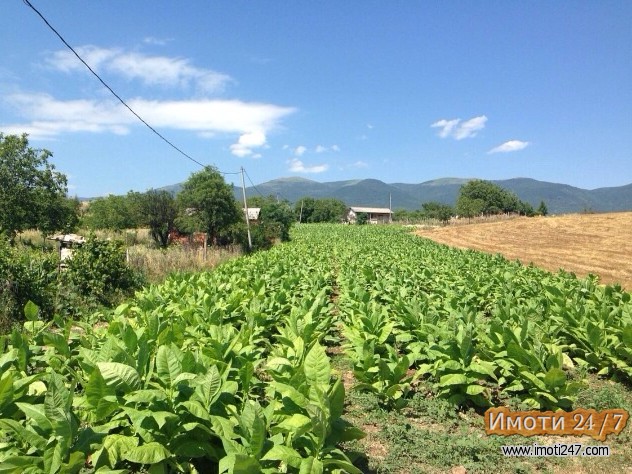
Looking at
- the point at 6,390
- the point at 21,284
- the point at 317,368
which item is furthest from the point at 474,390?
the point at 21,284

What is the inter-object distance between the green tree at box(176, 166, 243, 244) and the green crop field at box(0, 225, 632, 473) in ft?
→ 57.6

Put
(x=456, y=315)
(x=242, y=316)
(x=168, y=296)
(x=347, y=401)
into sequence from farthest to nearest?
(x=168, y=296) < (x=242, y=316) < (x=456, y=315) < (x=347, y=401)

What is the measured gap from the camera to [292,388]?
3586 millimetres

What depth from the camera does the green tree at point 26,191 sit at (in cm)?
2403

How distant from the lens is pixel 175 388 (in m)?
3.46

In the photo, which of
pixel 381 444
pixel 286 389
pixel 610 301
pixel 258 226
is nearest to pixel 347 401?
pixel 381 444

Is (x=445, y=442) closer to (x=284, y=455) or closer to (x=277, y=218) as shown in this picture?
(x=284, y=455)

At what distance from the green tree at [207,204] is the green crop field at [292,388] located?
57.6 feet

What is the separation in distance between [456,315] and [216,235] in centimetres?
2203

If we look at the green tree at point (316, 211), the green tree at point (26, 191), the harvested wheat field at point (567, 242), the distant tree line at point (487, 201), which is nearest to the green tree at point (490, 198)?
the distant tree line at point (487, 201)

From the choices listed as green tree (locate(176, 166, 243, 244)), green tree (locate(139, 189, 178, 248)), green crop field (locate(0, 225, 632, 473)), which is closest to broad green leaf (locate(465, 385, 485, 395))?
green crop field (locate(0, 225, 632, 473))

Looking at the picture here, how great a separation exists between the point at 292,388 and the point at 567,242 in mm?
35118

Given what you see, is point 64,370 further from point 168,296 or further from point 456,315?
point 456,315

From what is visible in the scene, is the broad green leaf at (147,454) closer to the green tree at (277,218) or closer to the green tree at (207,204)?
the green tree at (207,204)
